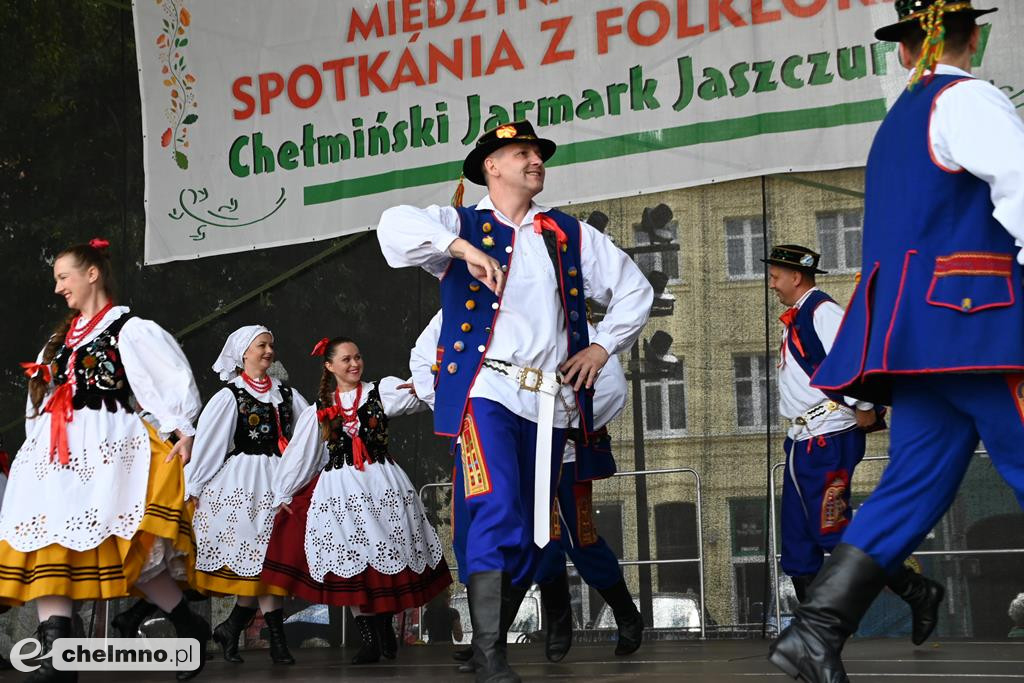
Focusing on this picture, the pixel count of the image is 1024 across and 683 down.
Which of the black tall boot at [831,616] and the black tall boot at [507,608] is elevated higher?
the black tall boot at [831,616]

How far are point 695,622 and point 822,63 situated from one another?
253 centimetres

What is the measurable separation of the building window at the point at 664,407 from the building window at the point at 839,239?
0.86 meters

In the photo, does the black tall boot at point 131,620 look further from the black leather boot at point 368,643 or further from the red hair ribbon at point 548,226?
the red hair ribbon at point 548,226

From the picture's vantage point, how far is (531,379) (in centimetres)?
366

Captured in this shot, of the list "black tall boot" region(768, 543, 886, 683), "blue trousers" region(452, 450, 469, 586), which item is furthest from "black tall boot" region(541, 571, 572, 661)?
"black tall boot" region(768, 543, 886, 683)

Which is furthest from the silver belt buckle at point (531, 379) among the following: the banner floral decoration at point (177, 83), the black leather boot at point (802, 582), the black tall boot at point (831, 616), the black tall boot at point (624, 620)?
the banner floral decoration at point (177, 83)

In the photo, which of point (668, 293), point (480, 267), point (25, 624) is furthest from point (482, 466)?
point (25, 624)

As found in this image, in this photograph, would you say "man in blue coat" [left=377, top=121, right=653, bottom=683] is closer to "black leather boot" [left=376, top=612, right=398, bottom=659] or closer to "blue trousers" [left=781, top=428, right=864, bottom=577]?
"blue trousers" [left=781, top=428, right=864, bottom=577]

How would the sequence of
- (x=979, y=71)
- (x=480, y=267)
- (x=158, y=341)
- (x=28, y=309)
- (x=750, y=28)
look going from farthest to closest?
1. (x=28, y=309)
2. (x=750, y=28)
3. (x=979, y=71)
4. (x=158, y=341)
5. (x=480, y=267)

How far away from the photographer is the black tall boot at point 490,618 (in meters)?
3.37

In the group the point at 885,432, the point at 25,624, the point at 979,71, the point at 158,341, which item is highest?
the point at 979,71

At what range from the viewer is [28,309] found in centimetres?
728

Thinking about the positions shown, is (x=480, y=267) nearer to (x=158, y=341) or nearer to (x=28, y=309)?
(x=158, y=341)

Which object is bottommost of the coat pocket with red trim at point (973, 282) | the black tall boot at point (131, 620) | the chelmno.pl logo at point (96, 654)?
the black tall boot at point (131, 620)
